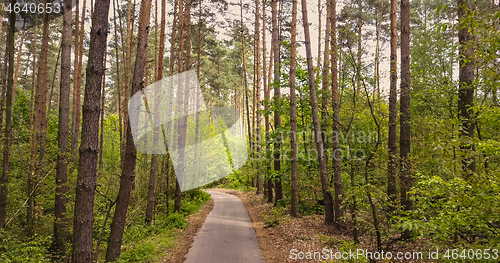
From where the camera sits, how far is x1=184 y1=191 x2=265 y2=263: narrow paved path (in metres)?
7.35

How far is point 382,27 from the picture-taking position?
19141mm

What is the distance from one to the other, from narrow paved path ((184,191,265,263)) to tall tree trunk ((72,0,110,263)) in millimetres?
4072

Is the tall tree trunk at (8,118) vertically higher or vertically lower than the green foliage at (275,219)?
higher

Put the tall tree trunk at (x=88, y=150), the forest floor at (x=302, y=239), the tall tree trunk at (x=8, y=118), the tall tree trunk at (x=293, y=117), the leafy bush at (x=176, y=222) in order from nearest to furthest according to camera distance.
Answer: the tall tree trunk at (x=88, y=150), the tall tree trunk at (x=8, y=118), the forest floor at (x=302, y=239), the tall tree trunk at (x=293, y=117), the leafy bush at (x=176, y=222)

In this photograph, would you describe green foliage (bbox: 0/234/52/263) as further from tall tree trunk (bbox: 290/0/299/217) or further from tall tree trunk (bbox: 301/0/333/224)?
tall tree trunk (bbox: 301/0/333/224)

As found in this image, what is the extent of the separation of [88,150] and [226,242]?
6294 mm

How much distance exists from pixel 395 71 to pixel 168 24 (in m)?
12.5

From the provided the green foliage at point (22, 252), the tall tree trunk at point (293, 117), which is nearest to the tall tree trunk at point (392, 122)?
the tall tree trunk at point (293, 117)

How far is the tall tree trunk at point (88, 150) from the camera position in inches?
144

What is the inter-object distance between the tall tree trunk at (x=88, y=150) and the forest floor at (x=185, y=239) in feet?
13.4

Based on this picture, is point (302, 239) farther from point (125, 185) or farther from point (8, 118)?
point (8, 118)

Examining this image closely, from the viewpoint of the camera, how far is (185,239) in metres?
9.42

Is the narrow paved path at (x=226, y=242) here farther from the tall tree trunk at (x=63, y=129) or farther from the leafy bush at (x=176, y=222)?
the tall tree trunk at (x=63, y=129)

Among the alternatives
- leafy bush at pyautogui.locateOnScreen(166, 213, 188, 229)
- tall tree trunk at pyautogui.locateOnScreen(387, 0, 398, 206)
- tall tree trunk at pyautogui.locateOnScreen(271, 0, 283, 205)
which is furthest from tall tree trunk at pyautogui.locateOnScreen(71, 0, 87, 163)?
tall tree trunk at pyautogui.locateOnScreen(387, 0, 398, 206)
